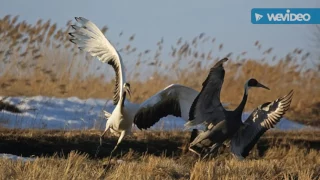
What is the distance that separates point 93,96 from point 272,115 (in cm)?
684

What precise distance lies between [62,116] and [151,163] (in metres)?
6.79

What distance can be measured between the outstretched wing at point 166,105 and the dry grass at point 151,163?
1.65ft

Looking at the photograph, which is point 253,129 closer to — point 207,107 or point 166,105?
point 207,107

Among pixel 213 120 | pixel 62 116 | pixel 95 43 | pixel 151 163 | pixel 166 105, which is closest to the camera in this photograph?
pixel 151 163

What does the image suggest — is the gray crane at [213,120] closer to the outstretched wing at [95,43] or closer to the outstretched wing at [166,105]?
the outstretched wing at [166,105]

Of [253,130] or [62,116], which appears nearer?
[253,130]

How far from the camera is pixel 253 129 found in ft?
34.3

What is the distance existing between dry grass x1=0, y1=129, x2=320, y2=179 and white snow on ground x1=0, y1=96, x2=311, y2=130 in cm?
119

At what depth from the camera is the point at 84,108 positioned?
49.8 feet

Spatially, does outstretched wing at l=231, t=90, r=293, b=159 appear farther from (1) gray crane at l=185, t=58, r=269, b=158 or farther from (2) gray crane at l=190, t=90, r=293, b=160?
(1) gray crane at l=185, t=58, r=269, b=158

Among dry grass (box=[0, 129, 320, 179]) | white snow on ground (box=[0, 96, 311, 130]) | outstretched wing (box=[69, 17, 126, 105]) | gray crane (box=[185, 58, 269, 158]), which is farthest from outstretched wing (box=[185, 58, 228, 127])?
white snow on ground (box=[0, 96, 311, 130])

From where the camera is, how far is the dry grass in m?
7.23

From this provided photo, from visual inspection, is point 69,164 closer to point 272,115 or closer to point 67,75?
point 272,115

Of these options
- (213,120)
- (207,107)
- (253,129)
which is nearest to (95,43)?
(207,107)
